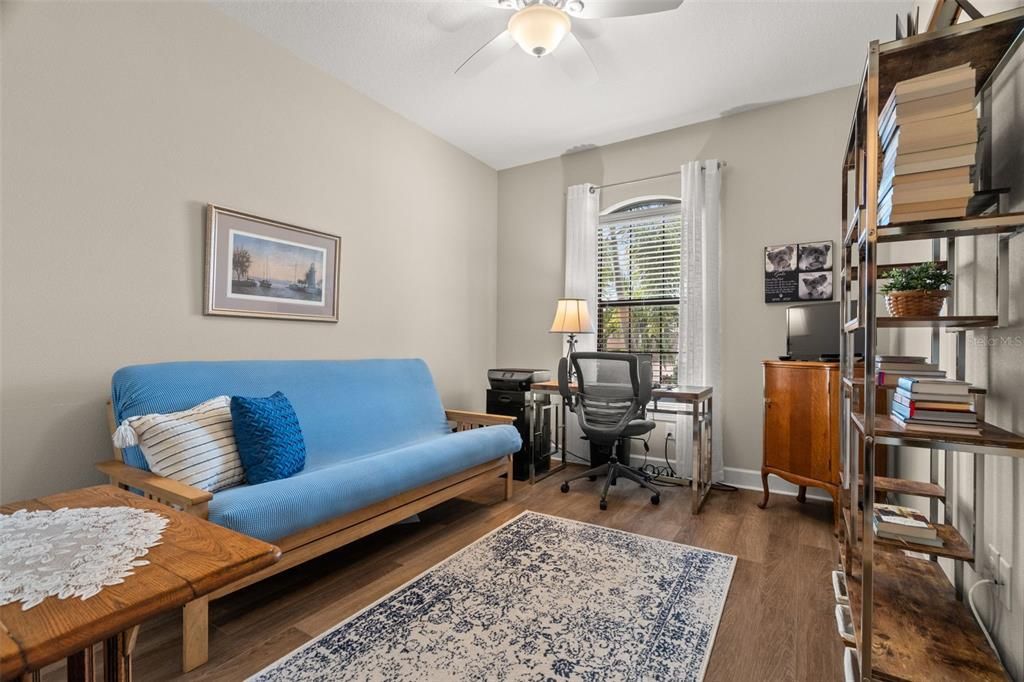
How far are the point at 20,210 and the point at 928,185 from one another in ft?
10.5

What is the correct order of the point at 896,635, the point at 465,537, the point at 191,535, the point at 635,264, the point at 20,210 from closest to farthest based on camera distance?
the point at 191,535
the point at 896,635
the point at 20,210
the point at 465,537
the point at 635,264

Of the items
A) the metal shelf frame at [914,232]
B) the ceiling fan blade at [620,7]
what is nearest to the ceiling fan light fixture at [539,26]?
the ceiling fan blade at [620,7]

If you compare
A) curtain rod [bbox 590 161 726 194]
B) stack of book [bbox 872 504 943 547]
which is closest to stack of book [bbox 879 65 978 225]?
stack of book [bbox 872 504 943 547]

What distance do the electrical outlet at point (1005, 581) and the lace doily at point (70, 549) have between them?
82.3 inches

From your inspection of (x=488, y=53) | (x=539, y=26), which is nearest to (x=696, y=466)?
(x=539, y=26)

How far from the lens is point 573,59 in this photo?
2.82 metres

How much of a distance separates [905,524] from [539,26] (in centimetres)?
239

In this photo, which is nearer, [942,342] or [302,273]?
[942,342]

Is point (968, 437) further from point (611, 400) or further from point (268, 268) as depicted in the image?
point (268, 268)

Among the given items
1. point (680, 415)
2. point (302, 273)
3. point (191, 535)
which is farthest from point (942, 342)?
point (302, 273)

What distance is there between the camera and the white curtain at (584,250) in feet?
13.7

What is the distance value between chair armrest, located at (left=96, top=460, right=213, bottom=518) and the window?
329 cm

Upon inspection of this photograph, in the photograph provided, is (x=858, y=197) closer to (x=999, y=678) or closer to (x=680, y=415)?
(x=999, y=678)

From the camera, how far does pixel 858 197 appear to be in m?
1.58
